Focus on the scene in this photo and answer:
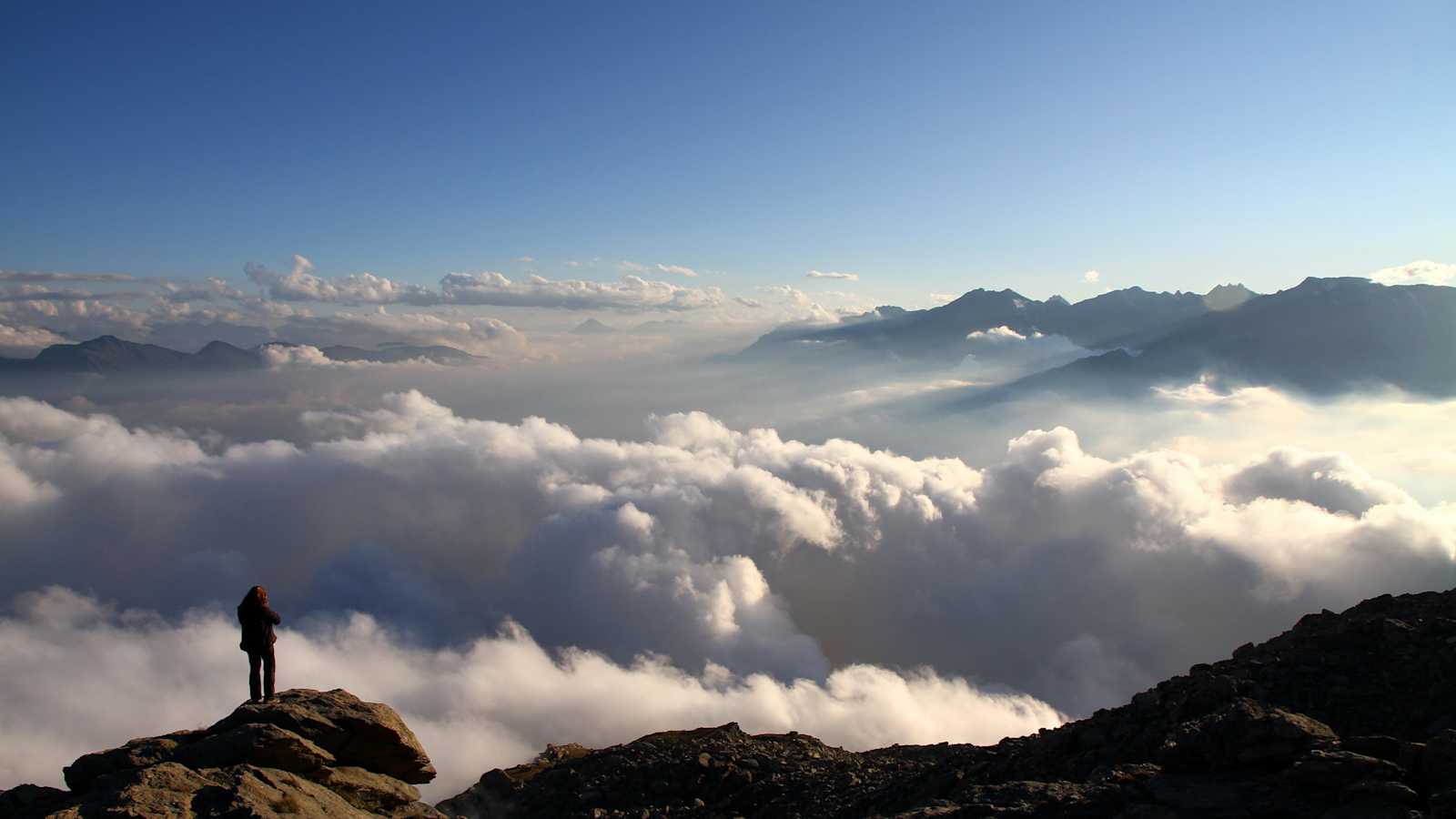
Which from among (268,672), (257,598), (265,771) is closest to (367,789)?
(265,771)

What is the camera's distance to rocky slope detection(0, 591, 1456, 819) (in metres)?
15.4

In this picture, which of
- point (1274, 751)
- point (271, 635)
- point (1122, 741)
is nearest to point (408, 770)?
point (271, 635)

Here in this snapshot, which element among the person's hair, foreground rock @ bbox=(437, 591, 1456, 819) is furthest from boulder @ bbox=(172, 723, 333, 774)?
foreground rock @ bbox=(437, 591, 1456, 819)

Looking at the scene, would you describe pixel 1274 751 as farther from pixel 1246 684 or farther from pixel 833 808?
pixel 833 808

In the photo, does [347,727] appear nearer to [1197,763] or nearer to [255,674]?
[255,674]

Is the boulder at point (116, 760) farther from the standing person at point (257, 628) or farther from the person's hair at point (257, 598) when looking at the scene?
the person's hair at point (257, 598)

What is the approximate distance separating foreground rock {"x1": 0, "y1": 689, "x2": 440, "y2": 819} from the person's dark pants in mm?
1170

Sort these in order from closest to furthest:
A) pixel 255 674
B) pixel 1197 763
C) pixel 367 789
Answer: pixel 1197 763
pixel 367 789
pixel 255 674

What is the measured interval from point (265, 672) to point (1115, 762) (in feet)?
93.2

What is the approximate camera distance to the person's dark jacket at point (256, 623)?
75.4 feet

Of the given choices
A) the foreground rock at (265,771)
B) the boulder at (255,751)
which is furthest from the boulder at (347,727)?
the boulder at (255,751)

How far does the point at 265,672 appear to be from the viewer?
2458 centimetres

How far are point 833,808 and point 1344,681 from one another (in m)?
18.0

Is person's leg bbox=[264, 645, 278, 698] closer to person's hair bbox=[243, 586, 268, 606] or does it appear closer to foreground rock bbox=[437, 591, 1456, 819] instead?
person's hair bbox=[243, 586, 268, 606]
